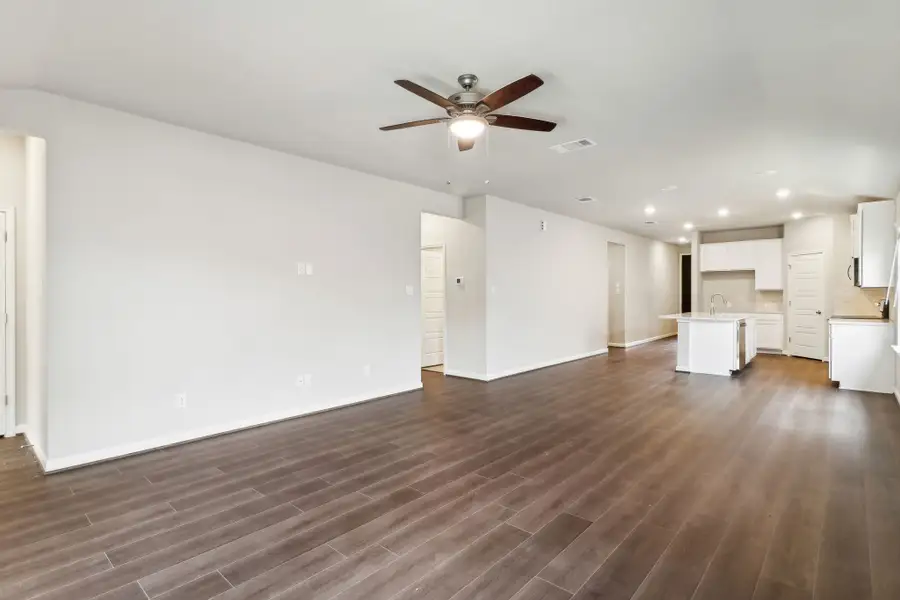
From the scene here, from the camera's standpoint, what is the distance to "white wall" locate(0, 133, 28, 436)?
396 centimetres

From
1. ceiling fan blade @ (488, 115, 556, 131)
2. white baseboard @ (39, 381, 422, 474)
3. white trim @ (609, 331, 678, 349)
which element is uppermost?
ceiling fan blade @ (488, 115, 556, 131)

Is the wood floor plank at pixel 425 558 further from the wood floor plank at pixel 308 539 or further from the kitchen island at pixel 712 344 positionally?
the kitchen island at pixel 712 344

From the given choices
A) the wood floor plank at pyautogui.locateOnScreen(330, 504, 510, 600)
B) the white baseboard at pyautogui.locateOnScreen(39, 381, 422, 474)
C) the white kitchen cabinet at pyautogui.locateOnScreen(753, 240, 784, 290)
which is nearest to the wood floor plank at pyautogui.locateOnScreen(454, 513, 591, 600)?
the wood floor plank at pyautogui.locateOnScreen(330, 504, 510, 600)

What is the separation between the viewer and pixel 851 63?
2.69m

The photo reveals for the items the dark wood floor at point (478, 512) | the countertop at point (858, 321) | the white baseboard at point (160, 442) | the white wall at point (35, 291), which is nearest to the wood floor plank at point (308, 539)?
the dark wood floor at point (478, 512)

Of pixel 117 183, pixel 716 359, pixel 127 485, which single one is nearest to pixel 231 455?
pixel 127 485

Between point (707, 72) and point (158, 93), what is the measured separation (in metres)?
3.59

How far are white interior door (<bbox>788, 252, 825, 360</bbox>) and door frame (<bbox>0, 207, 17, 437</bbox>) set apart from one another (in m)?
11.3

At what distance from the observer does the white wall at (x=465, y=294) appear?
6.52 metres

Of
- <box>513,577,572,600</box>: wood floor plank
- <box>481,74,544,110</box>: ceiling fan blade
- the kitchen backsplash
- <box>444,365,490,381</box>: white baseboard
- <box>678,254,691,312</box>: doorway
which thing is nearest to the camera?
<box>513,577,572,600</box>: wood floor plank

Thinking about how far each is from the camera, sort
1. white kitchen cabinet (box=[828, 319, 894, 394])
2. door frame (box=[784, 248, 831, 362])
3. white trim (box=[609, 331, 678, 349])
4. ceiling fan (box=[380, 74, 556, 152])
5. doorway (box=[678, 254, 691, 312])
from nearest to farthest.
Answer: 1. ceiling fan (box=[380, 74, 556, 152])
2. white kitchen cabinet (box=[828, 319, 894, 394])
3. door frame (box=[784, 248, 831, 362])
4. white trim (box=[609, 331, 678, 349])
5. doorway (box=[678, 254, 691, 312])

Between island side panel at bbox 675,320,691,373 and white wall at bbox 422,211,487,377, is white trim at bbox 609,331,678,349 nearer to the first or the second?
island side panel at bbox 675,320,691,373

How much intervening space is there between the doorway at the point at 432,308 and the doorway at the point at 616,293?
171 inches

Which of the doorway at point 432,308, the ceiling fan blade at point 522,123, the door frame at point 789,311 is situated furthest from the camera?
the door frame at point 789,311
